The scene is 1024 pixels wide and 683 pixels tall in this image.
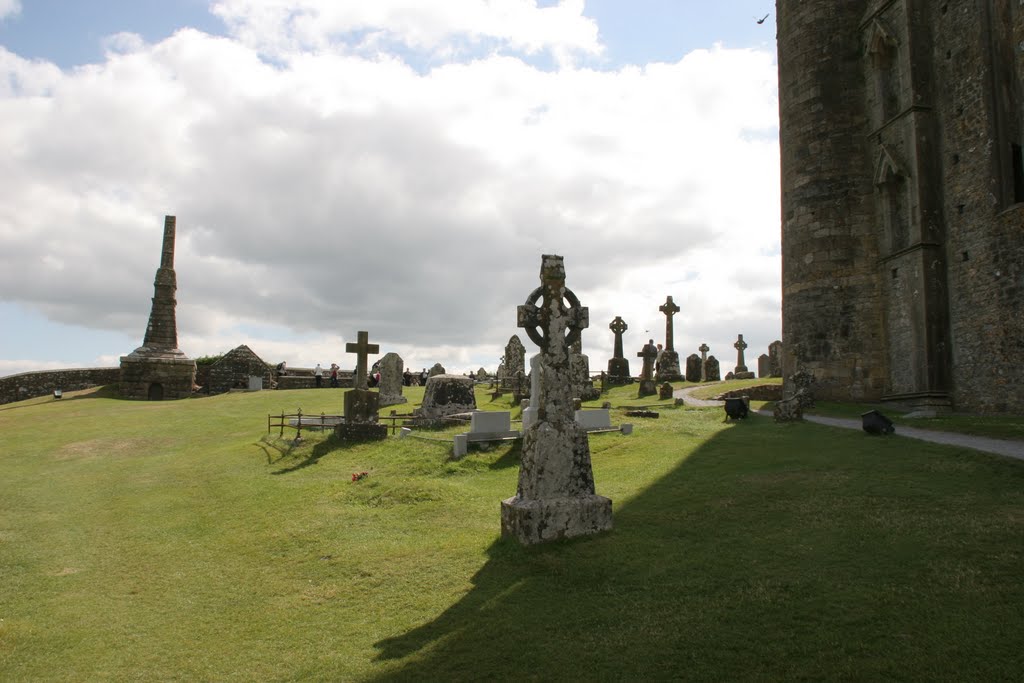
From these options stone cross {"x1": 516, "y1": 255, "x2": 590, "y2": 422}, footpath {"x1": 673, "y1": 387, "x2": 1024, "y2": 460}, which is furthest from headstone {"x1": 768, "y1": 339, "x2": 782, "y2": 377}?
stone cross {"x1": 516, "y1": 255, "x2": 590, "y2": 422}

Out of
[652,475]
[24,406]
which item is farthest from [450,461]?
[24,406]

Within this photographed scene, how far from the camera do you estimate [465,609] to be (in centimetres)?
665

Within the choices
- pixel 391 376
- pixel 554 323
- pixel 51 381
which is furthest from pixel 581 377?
pixel 51 381

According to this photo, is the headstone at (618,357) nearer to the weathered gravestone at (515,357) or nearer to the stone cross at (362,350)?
the weathered gravestone at (515,357)

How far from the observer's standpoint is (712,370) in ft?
122

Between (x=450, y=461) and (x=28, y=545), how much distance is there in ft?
25.3

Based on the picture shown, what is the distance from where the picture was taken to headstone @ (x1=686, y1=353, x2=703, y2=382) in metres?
36.1

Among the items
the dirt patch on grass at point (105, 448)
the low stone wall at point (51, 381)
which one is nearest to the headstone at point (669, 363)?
the dirt patch on grass at point (105, 448)

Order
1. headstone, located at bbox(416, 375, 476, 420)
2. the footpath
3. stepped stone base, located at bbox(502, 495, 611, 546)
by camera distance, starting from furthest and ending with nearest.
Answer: headstone, located at bbox(416, 375, 476, 420)
the footpath
stepped stone base, located at bbox(502, 495, 611, 546)

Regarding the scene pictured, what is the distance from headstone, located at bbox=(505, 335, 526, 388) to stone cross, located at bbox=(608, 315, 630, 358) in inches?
286

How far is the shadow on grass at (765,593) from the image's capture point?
16.5 feet

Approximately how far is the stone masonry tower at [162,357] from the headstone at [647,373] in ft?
81.5

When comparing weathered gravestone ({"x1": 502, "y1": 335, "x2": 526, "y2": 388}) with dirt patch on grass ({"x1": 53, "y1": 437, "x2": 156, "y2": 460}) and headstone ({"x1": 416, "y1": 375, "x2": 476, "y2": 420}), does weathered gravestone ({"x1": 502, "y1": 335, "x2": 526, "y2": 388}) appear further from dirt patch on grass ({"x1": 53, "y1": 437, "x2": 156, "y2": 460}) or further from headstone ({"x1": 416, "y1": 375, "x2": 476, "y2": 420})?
dirt patch on grass ({"x1": 53, "y1": 437, "x2": 156, "y2": 460})

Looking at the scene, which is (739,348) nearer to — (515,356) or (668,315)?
(668,315)
